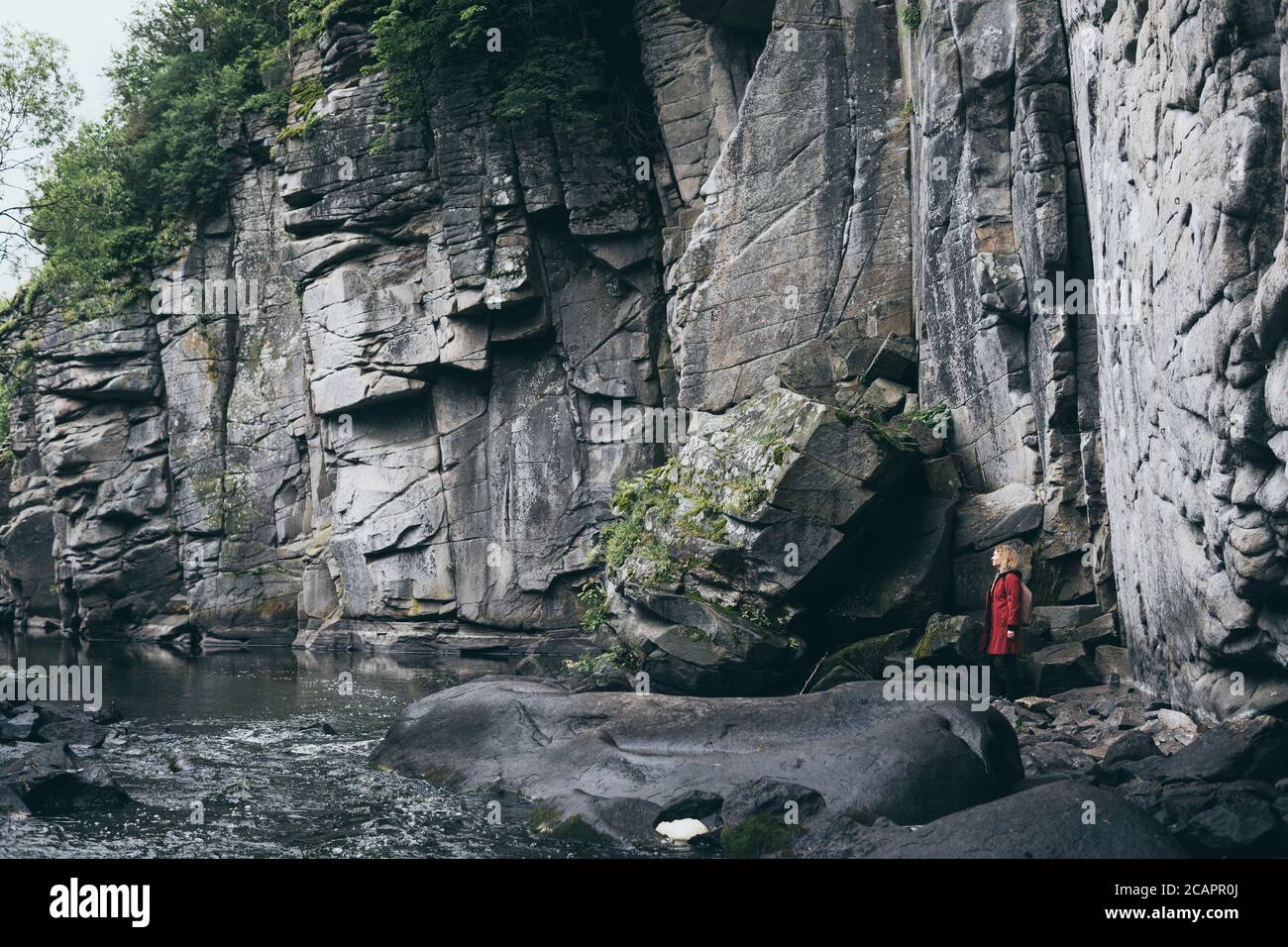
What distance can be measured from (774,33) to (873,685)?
15.1 metres

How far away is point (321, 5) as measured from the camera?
32562 millimetres

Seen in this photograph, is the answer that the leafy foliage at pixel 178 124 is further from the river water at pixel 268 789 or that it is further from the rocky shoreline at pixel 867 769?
the rocky shoreline at pixel 867 769

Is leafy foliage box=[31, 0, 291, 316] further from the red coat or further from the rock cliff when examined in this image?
the red coat

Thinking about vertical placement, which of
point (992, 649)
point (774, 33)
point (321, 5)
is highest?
point (321, 5)

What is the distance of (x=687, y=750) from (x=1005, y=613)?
16.2 ft

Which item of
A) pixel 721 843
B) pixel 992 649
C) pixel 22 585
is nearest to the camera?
pixel 721 843

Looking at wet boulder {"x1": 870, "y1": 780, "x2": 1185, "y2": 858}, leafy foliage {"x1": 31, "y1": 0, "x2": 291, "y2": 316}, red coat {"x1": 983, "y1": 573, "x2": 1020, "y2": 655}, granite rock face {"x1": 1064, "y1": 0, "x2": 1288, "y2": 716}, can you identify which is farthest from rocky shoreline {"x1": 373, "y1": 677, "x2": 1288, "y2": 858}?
leafy foliage {"x1": 31, "y1": 0, "x2": 291, "y2": 316}

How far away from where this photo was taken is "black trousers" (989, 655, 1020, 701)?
14.8 meters

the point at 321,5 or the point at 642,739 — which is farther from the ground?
the point at 321,5

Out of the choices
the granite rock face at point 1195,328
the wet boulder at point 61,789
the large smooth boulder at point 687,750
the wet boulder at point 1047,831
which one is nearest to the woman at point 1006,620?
the granite rock face at point 1195,328

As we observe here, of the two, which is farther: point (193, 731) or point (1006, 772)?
point (193, 731)

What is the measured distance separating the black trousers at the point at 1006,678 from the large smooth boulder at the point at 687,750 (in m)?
2.83
